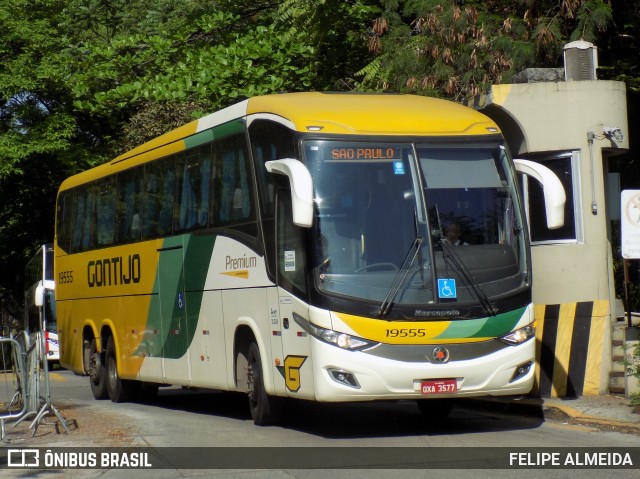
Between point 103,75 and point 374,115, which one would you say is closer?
point 374,115

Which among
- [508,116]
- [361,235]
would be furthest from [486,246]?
[508,116]

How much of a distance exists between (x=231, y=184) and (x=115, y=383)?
6.16 m

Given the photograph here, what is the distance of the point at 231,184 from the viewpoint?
13.9 meters

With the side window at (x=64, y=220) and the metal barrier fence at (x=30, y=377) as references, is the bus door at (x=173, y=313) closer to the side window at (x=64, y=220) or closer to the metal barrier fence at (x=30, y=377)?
the metal barrier fence at (x=30, y=377)

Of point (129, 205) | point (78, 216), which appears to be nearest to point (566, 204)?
point (129, 205)

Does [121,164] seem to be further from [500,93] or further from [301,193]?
[301,193]

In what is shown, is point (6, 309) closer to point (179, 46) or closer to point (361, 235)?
point (179, 46)

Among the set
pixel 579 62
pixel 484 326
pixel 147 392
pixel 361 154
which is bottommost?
pixel 147 392

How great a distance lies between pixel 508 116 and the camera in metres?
15.4

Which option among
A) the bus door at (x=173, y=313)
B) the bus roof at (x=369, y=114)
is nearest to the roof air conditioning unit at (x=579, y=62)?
the bus roof at (x=369, y=114)

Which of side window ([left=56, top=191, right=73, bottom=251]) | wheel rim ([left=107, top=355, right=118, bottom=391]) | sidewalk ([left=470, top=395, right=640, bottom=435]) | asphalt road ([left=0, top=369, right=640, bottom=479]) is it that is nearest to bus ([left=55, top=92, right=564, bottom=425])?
asphalt road ([left=0, top=369, right=640, bottom=479])

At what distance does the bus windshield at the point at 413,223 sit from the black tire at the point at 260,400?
203 centimetres

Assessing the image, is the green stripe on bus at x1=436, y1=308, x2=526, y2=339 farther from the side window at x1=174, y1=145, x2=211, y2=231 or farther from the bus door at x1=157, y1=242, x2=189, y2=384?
the bus door at x1=157, y1=242, x2=189, y2=384

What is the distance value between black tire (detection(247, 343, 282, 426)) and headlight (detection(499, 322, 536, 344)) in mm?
2782
